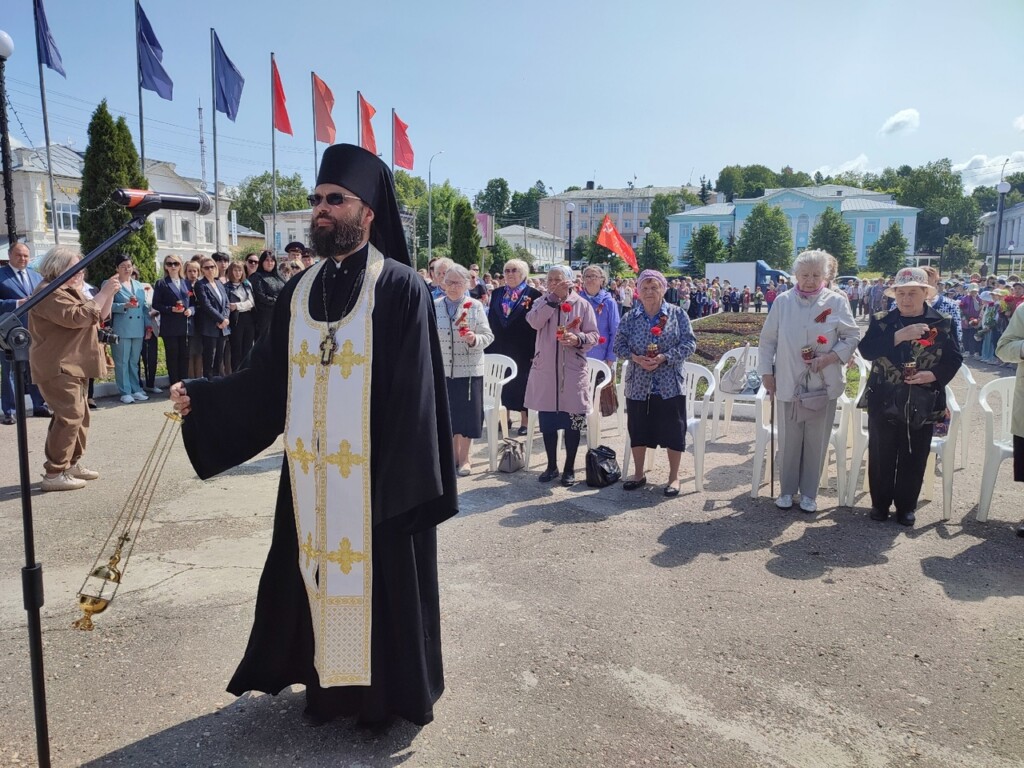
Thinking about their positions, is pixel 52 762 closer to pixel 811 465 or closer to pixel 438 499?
pixel 438 499

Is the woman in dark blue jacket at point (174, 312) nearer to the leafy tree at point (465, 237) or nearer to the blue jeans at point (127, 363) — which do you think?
the blue jeans at point (127, 363)

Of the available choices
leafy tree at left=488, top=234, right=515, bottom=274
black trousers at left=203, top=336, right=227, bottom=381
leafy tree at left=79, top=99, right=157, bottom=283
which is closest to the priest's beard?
black trousers at left=203, top=336, right=227, bottom=381

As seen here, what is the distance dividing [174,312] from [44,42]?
1306 centimetres

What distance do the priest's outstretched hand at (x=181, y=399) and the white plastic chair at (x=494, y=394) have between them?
4.36 m

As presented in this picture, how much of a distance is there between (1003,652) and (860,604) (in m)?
0.71

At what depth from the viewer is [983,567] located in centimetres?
484

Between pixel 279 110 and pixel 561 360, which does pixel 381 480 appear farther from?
pixel 279 110

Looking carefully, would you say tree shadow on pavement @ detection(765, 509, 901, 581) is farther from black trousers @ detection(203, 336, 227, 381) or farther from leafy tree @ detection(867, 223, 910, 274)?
leafy tree @ detection(867, 223, 910, 274)

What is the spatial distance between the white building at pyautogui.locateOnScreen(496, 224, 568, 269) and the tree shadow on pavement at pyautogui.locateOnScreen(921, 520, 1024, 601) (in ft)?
307

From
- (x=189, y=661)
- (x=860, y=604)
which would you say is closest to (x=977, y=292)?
(x=860, y=604)

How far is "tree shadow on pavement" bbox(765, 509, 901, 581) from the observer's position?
4832 mm

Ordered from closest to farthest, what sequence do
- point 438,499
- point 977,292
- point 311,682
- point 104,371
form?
point 438,499 → point 311,682 → point 104,371 → point 977,292

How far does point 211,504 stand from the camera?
596 cm

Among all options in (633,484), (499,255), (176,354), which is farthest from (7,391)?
(499,255)
